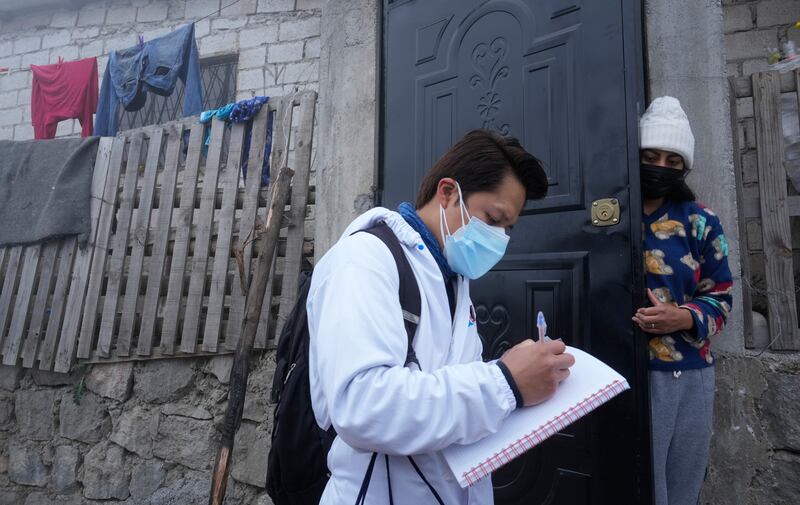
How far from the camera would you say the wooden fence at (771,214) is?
2.07 m

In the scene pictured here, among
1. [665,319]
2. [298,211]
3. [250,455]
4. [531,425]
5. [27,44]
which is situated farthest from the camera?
[27,44]

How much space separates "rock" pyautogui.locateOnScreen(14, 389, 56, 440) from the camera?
12.3 ft

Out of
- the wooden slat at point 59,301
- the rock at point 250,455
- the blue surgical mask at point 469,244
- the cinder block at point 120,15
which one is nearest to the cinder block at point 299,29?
the cinder block at point 120,15

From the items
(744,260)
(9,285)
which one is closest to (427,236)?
(744,260)

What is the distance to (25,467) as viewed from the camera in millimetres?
3748

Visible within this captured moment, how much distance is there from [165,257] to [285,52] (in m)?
3.36

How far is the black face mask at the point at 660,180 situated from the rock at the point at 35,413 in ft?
14.1

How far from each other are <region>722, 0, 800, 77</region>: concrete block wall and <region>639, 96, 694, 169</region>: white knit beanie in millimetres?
2739

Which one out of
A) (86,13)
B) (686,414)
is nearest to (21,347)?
(686,414)

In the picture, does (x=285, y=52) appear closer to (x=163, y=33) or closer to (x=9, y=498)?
(x=163, y=33)

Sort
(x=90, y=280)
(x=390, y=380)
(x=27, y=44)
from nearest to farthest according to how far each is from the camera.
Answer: (x=390, y=380)
(x=90, y=280)
(x=27, y=44)

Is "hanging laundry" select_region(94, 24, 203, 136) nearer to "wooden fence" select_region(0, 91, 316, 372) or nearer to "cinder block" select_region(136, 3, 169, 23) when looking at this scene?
"cinder block" select_region(136, 3, 169, 23)

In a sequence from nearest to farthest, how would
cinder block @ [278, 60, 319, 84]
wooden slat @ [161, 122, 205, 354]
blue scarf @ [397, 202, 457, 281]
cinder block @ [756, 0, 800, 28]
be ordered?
blue scarf @ [397, 202, 457, 281], wooden slat @ [161, 122, 205, 354], cinder block @ [756, 0, 800, 28], cinder block @ [278, 60, 319, 84]

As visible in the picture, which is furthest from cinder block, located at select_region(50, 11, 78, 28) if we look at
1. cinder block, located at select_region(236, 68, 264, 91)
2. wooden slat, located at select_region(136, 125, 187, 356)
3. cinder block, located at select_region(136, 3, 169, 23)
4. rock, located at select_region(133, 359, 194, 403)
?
rock, located at select_region(133, 359, 194, 403)
